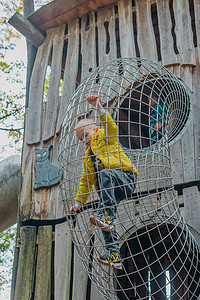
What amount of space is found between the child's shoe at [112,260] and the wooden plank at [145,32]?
3.50m

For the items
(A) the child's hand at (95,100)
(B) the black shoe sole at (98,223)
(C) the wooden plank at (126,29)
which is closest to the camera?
(B) the black shoe sole at (98,223)

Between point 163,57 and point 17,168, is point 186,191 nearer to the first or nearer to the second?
point 163,57

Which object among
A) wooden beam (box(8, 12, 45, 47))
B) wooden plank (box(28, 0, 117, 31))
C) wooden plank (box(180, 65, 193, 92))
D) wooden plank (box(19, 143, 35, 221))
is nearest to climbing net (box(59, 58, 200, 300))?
wooden plank (box(180, 65, 193, 92))

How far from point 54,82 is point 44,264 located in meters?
3.11

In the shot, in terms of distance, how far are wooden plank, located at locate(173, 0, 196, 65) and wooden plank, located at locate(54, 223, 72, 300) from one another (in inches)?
117

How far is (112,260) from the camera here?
13.6 ft

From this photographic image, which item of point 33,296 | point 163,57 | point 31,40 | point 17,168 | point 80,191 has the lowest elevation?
point 33,296

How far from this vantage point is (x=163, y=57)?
6.57 meters

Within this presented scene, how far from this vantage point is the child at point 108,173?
4160 millimetres

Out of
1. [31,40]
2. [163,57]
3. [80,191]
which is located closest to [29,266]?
[80,191]

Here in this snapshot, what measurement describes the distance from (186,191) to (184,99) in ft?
4.29

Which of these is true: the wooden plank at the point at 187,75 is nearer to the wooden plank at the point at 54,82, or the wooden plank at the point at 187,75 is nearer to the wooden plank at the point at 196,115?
the wooden plank at the point at 196,115

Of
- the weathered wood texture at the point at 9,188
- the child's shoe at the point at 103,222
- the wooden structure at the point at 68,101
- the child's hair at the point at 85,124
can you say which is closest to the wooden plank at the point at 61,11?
the wooden structure at the point at 68,101

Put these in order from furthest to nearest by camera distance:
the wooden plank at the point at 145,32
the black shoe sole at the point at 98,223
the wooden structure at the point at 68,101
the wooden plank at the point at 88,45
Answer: the wooden plank at the point at 88,45, the wooden plank at the point at 145,32, the wooden structure at the point at 68,101, the black shoe sole at the point at 98,223
